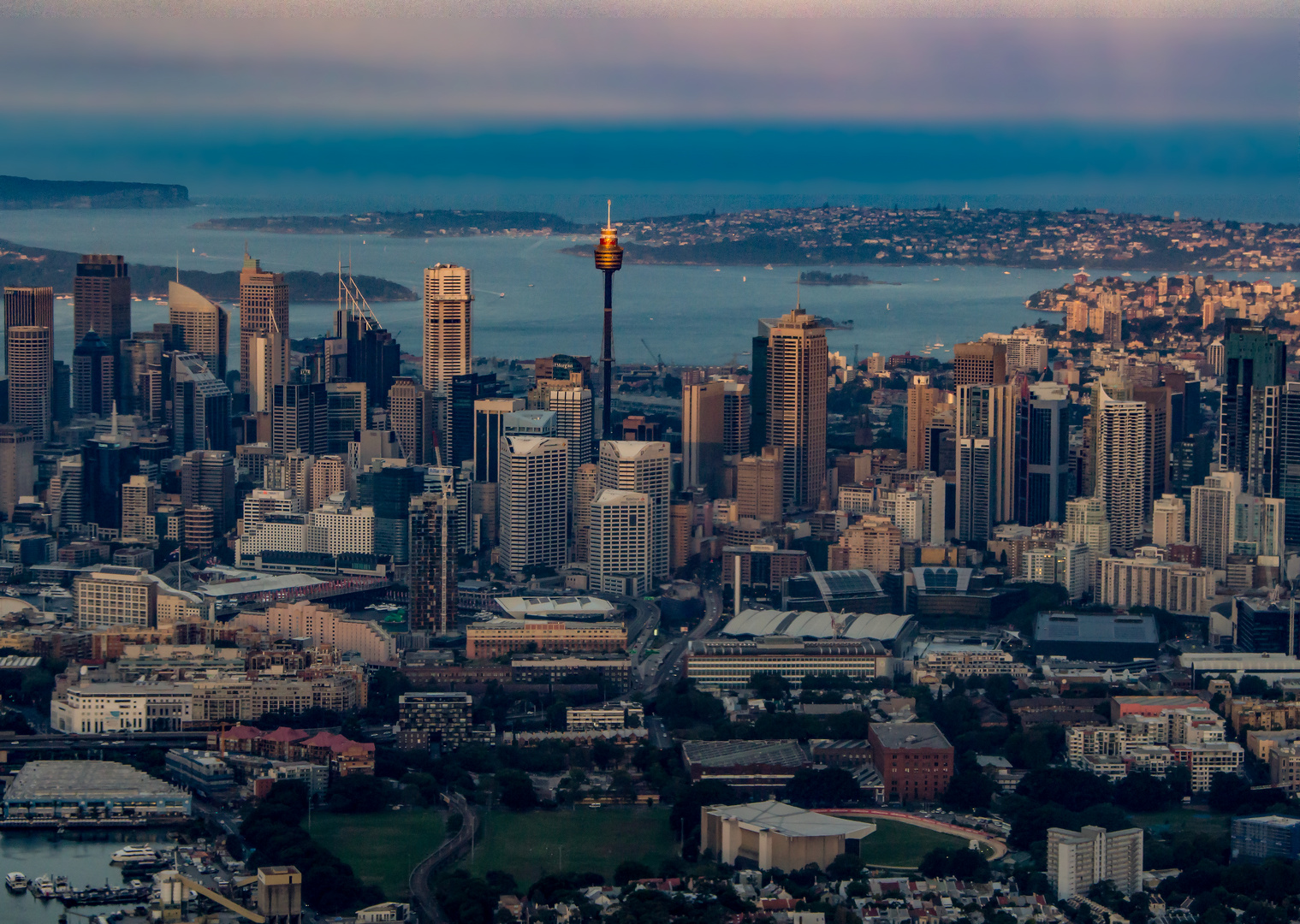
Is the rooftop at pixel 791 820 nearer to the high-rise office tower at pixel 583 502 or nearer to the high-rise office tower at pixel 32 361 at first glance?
the high-rise office tower at pixel 583 502

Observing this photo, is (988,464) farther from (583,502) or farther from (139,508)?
(139,508)

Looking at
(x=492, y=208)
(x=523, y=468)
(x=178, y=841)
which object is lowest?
(x=178, y=841)

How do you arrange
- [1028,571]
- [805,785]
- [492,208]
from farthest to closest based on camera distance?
[492,208] < [1028,571] < [805,785]

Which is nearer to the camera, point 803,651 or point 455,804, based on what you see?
point 455,804

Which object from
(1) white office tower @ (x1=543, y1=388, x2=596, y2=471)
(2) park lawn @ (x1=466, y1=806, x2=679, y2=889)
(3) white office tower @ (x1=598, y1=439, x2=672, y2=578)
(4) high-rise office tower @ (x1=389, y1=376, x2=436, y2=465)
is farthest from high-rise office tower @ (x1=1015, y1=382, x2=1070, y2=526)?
(2) park lawn @ (x1=466, y1=806, x2=679, y2=889)

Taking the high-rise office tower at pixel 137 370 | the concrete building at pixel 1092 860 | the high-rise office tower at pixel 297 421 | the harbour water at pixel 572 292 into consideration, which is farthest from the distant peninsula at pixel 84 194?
the concrete building at pixel 1092 860

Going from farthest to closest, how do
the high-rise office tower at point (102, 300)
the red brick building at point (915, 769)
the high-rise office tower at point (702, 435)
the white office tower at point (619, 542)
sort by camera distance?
the high-rise office tower at point (102, 300) → the high-rise office tower at point (702, 435) → the white office tower at point (619, 542) → the red brick building at point (915, 769)

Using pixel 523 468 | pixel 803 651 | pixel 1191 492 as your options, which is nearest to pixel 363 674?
pixel 803 651

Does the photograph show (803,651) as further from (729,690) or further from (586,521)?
(586,521)
